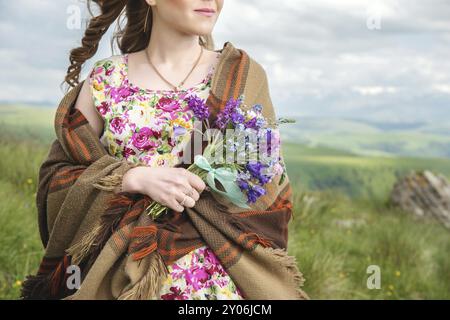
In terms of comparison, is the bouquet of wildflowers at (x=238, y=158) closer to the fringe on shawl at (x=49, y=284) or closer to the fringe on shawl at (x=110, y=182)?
the fringe on shawl at (x=110, y=182)

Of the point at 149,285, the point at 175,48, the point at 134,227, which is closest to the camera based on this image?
the point at 149,285

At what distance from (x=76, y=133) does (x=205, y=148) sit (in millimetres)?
623

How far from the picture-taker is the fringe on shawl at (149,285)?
2605 mm

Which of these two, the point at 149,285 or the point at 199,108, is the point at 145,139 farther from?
the point at 149,285

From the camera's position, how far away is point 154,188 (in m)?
2.68

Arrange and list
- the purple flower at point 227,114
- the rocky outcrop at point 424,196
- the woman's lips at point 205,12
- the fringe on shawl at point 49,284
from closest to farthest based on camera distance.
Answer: the purple flower at point 227,114 → the woman's lips at point 205,12 → the fringe on shawl at point 49,284 → the rocky outcrop at point 424,196

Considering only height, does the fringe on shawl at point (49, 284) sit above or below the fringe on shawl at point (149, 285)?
below

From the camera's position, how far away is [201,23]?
2908 millimetres

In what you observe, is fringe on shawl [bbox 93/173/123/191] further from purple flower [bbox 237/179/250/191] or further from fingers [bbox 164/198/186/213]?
purple flower [bbox 237/179/250/191]

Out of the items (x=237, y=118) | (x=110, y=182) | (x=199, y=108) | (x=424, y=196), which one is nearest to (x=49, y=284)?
(x=110, y=182)

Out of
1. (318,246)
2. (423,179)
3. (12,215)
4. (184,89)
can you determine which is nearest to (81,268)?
(184,89)

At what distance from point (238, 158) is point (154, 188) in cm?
34

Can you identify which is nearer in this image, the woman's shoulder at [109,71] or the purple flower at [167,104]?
the purple flower at [167,104]

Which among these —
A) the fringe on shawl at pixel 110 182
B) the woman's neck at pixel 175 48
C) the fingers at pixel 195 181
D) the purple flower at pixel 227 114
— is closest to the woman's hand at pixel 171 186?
the fingers at pixel 195 181
